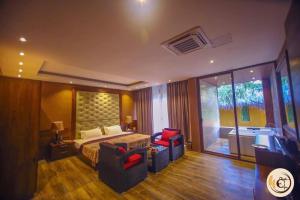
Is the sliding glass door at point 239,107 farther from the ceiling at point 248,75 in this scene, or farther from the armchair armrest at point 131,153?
the armchair armrest at point 131,153

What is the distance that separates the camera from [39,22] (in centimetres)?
158

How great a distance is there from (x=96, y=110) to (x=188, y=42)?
15.1 ft

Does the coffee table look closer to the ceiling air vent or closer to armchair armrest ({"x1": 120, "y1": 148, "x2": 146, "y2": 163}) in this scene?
armchair armrest ({"x1": 120, "y1": 148, "x2": 146, "y2": 163})

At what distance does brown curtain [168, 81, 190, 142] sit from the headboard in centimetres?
261

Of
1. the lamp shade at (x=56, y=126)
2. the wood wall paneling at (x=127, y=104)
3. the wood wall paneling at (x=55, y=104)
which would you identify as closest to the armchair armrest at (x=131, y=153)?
the lamp shade at (x=56, y=126)

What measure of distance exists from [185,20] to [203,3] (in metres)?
0.29

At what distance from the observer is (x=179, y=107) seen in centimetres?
512

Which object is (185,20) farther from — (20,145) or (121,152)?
(20,145)

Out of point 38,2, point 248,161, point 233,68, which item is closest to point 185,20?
point 38,2

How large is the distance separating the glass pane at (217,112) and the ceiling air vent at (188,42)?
98.2 inches

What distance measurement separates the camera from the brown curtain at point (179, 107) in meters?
4.94

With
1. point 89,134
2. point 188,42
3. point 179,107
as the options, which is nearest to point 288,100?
point 188,42

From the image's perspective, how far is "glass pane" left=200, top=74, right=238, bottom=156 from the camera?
14.3 ft

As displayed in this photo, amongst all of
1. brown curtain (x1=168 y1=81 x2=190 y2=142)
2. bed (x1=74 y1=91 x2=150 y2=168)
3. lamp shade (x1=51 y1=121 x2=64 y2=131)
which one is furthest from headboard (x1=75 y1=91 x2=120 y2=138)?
brown curtain (x1=168 y1=81 x2=190 y2=142)
